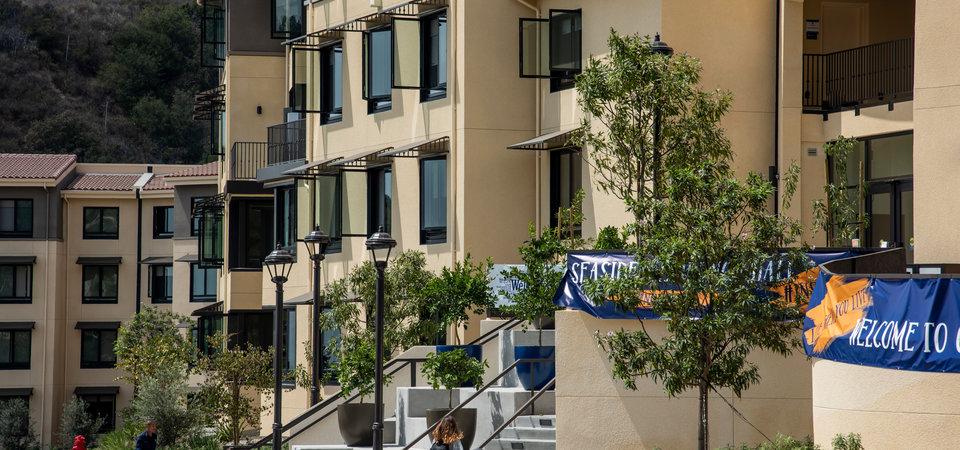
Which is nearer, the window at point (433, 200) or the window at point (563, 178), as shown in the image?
the window at point (563, 178)

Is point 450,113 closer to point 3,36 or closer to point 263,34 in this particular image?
point 263,34

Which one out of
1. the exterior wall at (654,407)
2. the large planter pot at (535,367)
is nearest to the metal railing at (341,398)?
the large planter pot at (535,367)

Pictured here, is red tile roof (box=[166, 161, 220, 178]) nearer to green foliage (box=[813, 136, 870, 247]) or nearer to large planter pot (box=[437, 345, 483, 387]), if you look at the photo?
large planter pot (box=[437, 345, 483, 387])

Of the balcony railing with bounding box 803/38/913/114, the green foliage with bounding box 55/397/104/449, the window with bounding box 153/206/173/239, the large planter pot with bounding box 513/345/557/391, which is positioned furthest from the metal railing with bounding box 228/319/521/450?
the window with bounding box 153/206/173/239

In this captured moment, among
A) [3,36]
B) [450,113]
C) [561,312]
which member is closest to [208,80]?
[3,36]

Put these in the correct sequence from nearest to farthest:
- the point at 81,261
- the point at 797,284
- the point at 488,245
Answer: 1. the point at 797,284
2. the point at 488,245
3. the point at 81,261

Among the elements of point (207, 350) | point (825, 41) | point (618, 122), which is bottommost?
point (207, 350)

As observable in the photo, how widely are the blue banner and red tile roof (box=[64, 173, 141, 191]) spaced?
175 feet

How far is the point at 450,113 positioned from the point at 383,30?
11.3 feet

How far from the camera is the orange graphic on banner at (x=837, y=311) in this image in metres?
17.9

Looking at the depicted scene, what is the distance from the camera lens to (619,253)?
21.8m

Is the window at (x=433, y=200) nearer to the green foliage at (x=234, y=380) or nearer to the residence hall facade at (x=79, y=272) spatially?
the green foliage at (x=234, y=380)

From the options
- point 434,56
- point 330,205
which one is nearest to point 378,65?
point 434,56

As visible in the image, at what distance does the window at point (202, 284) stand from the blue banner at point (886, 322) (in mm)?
47541
